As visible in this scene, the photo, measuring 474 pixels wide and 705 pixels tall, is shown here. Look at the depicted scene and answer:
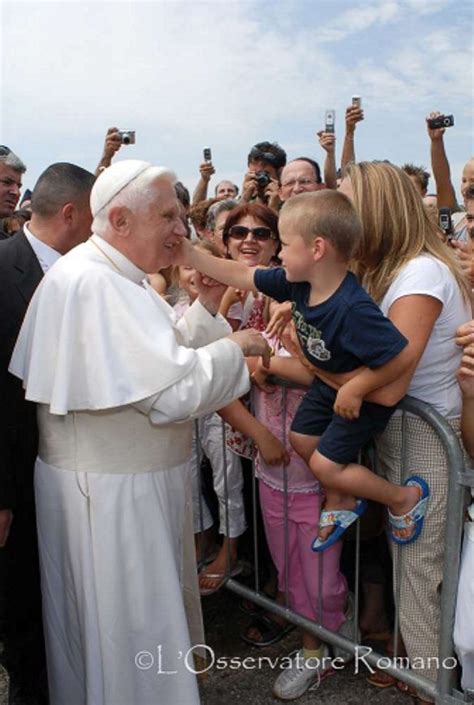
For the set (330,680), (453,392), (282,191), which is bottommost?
(330,680)

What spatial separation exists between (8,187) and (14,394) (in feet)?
8.75

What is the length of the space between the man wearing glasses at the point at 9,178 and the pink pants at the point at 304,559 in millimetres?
3073

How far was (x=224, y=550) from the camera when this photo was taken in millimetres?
3703

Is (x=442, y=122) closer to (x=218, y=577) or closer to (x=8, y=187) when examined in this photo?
(x=8, y=187)

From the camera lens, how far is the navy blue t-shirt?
2.36 meters

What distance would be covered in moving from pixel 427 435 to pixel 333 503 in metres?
0.49

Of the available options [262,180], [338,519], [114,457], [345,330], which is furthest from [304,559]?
[262,180]

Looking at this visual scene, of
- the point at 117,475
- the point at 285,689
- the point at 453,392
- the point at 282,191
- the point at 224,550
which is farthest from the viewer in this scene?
the point at 282,191

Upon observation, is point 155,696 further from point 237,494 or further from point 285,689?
point 237,494

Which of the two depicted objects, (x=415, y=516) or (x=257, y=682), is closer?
(x=415, y=516)

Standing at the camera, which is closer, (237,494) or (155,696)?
(155,696)

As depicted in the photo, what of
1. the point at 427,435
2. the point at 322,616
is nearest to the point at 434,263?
the point at 427,435

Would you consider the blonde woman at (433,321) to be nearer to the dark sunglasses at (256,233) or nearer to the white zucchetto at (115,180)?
the white zucchetto at (115,180)

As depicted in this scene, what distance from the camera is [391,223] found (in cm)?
259
